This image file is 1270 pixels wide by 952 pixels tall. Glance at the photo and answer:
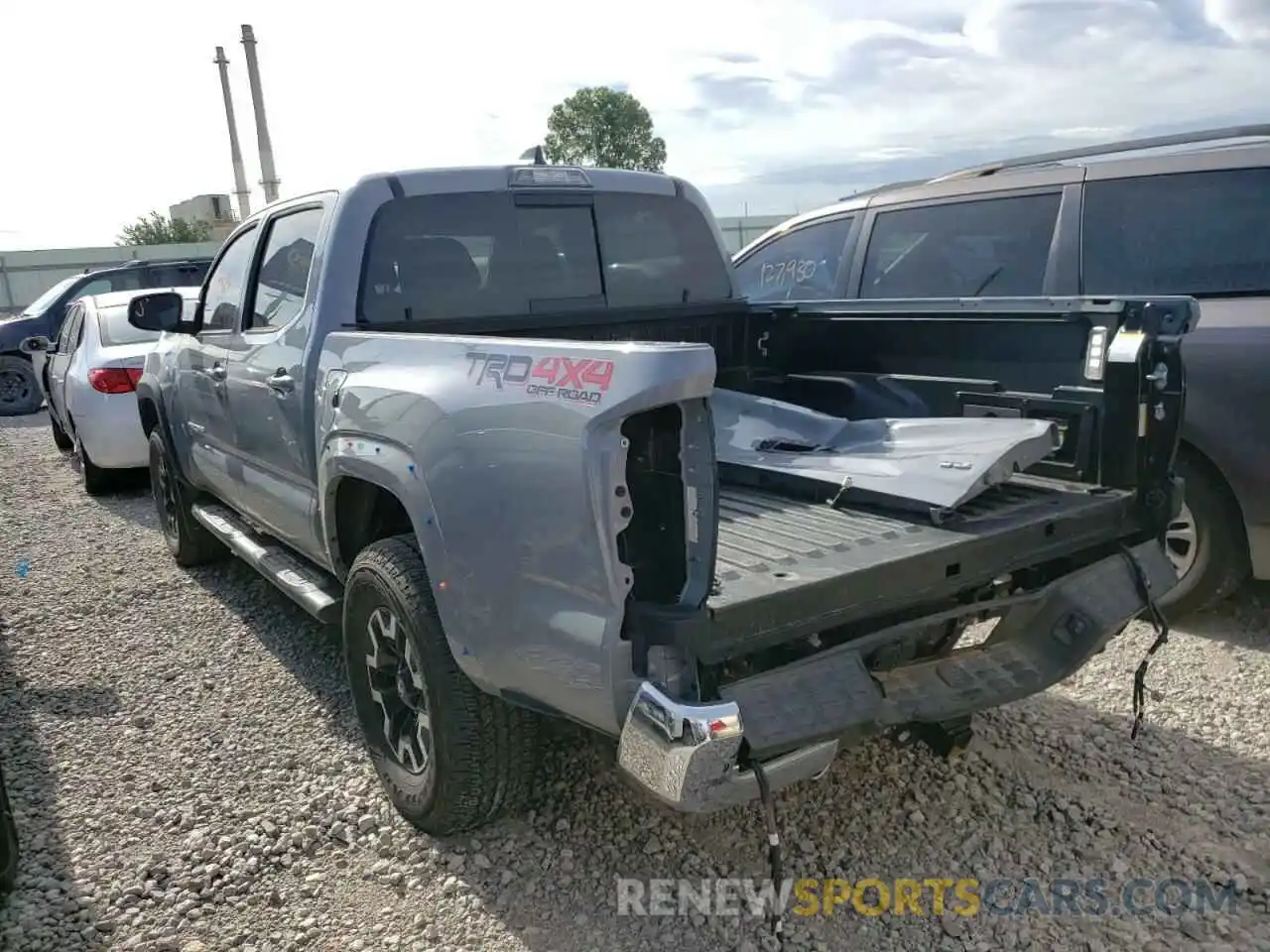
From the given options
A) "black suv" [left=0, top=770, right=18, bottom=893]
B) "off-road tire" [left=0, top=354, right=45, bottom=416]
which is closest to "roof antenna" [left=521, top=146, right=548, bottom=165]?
"black suv" [left=0, top=770, right=18, bottom=893]

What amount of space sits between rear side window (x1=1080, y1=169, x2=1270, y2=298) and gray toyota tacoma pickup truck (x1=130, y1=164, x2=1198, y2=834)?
4.47ft

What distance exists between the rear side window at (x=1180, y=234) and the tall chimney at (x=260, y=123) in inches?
1030

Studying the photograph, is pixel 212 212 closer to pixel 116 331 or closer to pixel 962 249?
pixel 116 331

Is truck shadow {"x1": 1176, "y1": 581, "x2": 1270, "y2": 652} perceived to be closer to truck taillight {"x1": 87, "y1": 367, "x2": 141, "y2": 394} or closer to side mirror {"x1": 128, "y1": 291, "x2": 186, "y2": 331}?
side mirror {"x1": 128, "y1": 291, "x2": 186, "y2": 331}

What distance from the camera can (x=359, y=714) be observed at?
333cm

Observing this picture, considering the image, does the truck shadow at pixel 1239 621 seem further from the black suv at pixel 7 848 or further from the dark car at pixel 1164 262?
the black suv at pixel 7 848

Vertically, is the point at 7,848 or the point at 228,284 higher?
the point at 228,284

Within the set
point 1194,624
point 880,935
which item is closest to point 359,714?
point 880,935

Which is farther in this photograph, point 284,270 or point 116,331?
point 116,331

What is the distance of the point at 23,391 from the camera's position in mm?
13859

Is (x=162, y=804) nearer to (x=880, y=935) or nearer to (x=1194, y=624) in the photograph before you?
(x=880, y=935)

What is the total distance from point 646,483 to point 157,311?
370cm

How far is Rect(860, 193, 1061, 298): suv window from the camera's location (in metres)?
4.94

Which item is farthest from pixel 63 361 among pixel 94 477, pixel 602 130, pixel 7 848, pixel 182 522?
pixel 602 130
